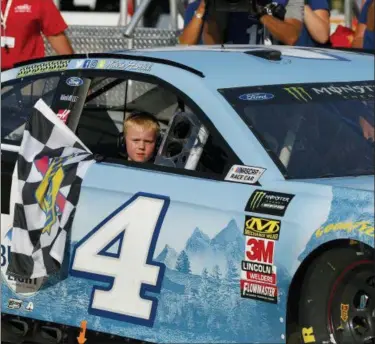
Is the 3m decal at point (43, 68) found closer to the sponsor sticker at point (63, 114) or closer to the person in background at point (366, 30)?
the sponsor sticker at point (63, 114)

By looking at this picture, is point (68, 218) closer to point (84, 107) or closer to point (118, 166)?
point (118, 166)

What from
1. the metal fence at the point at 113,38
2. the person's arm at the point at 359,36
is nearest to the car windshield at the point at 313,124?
the person's arm at the point at 359,36

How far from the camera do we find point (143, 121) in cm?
651

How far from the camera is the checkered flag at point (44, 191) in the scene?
19.8 feet

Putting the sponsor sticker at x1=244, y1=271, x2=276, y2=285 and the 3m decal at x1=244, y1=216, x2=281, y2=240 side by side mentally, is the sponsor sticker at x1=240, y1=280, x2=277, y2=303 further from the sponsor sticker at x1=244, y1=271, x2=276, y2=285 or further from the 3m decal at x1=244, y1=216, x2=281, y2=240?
the 3m decal at x1=244, y1=216, x2=281, y2=240

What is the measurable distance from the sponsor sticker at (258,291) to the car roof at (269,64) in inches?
41.3

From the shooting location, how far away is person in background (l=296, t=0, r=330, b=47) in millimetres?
8844

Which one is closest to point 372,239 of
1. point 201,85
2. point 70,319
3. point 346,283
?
point 346,283

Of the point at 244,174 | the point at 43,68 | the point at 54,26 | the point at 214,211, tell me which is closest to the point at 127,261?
the point at 214,211

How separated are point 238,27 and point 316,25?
534 mm

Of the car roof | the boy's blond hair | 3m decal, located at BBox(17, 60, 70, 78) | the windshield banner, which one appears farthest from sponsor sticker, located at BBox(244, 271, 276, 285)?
3m decal, located at BBox(17, 60, 70, 78)

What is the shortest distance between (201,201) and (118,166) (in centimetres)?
61

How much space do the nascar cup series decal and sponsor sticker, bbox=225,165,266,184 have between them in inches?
47.8

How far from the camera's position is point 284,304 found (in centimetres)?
530
